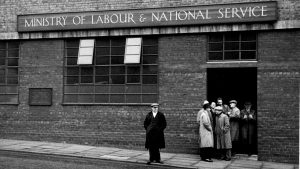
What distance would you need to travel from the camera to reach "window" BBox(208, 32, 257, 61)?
14320 millimetres

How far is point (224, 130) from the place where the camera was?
13.8 meters

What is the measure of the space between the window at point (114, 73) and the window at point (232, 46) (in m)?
1.87

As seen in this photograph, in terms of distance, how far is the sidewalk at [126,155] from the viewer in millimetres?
12841

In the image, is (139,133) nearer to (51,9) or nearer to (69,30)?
(69,30)

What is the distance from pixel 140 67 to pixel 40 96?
3.73m

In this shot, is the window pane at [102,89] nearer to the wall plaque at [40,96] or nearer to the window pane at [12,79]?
the wall plaque at [40,96]

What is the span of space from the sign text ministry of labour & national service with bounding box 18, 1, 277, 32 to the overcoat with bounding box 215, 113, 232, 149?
9.87 ft

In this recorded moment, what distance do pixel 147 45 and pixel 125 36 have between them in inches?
32.1

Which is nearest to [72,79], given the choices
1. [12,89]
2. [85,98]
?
[85,98]

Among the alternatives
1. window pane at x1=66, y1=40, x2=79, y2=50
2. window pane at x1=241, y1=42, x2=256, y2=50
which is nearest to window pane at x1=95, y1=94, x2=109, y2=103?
window pane at x1=66, y1=40, x2=79, y2=50

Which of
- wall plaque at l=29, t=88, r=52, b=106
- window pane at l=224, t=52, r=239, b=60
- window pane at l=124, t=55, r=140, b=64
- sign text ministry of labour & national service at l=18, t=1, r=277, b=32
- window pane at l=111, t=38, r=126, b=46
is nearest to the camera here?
sign text ministry of labour & national service at l=18, t=1, r=277, b=32

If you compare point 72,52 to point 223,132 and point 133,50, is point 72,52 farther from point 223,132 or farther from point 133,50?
point 223,132

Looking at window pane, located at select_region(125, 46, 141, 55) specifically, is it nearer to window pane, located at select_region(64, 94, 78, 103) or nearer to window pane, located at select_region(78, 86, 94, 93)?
window pane, located at select_region(78, 86, 94, 93)

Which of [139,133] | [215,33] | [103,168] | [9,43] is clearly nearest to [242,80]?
[215,33]
